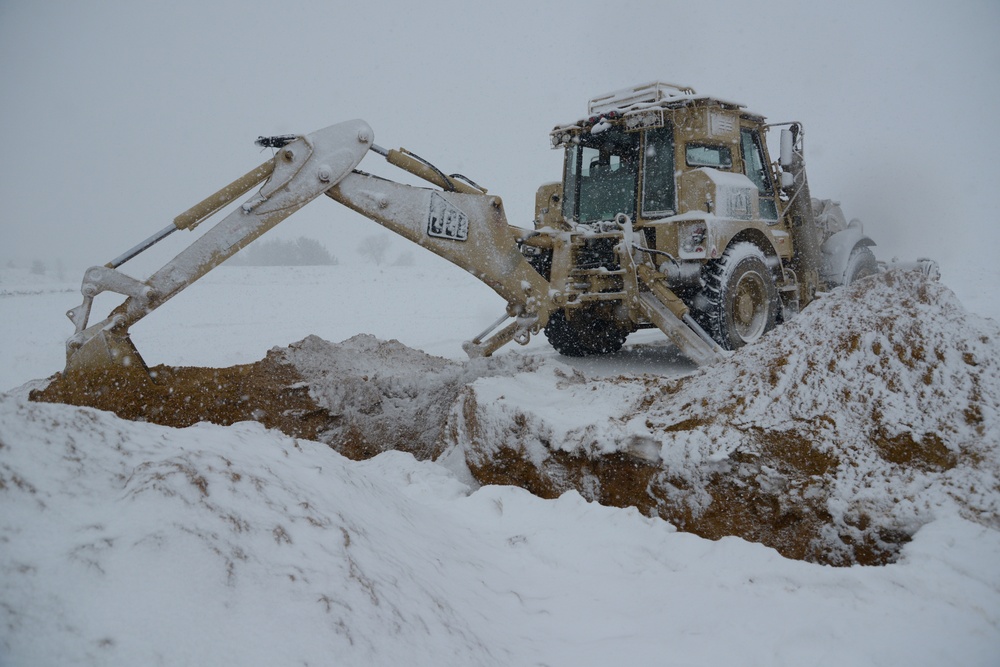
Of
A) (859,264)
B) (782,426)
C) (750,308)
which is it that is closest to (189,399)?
(782,426)

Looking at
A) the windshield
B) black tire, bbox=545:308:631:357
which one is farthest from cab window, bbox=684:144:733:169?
black tire, bbox=545:308:631:357

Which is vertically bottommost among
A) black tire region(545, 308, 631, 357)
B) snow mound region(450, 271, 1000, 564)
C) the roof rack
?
snow mound region(450, 271, 1000, 564)

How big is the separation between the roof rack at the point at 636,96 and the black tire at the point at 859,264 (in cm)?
294

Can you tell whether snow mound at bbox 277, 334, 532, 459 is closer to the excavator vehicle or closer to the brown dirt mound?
the brown dirt mound

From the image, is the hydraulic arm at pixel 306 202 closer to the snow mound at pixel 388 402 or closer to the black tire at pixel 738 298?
the snow mound at pixel 388 402

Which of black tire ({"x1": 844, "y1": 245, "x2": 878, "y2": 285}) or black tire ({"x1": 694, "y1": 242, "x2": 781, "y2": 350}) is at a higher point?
black tire ({"x1": 844, "y1": 245, "x2": 878, "y2": 285})

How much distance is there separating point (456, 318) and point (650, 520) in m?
8.22

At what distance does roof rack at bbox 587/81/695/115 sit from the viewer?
19.6 ft

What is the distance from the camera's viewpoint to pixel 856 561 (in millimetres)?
2270

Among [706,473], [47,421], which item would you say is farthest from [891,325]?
[47,421]

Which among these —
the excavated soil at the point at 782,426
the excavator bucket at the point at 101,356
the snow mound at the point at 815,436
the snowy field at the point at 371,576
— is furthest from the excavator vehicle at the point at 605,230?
the snowy field at the point at 371,576

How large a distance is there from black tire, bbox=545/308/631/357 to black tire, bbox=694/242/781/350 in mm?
1367

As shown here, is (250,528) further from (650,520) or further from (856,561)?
(856,561)

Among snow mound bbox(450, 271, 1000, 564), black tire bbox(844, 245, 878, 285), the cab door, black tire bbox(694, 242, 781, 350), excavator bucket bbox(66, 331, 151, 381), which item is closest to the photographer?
snow mound bbox(450, 271, 1000, 564)
